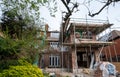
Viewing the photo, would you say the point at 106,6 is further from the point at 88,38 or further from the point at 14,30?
the point at 88,38

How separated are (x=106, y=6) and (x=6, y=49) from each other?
6752 millimetres

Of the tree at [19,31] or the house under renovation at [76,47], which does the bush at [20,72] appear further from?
the house under renovation at [76,47]

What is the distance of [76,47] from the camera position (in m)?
24.9

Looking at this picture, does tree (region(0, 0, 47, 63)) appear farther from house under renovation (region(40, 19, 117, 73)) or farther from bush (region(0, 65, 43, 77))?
house under renovation (region(40, 19, 117, 73))

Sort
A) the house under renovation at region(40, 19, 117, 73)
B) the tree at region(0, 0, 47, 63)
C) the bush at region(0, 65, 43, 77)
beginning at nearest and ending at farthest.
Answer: the bush at region(0, 65, 43, 77) → the tree at region(0, 0, 47, 63) → the house under renovation at region(40, 19, 117, 73)

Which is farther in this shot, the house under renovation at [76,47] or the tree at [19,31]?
the house under renovation at [76,47]

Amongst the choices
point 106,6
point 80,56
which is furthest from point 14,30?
point 80,56

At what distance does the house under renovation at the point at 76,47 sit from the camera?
23.8 m

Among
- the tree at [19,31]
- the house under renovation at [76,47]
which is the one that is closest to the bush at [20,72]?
the tree at [19,31]

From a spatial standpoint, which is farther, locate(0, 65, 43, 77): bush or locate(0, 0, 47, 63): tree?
locate(0, 0, 47, 63): tree

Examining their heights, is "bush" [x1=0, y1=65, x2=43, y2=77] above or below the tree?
below

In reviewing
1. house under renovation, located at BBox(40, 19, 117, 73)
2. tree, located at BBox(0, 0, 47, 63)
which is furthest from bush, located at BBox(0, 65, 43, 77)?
house under renovation, located at BBox(40, 19, 117, 73)

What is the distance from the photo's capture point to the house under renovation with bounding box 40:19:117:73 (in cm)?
2375

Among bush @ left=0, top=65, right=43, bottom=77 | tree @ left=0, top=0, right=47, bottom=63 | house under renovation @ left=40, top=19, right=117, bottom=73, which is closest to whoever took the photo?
bush @ left=0, top=65, right=43, bottom=77
